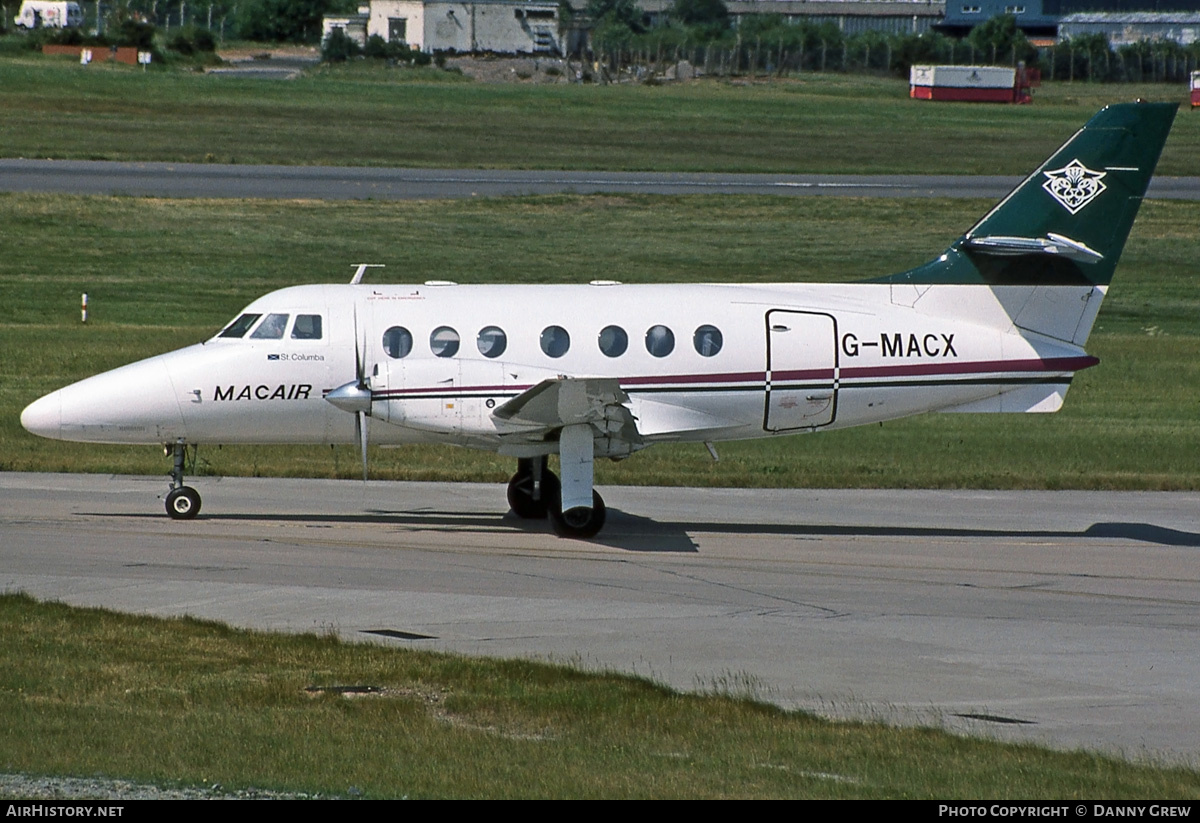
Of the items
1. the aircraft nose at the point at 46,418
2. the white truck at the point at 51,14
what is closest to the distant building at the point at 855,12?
the white truck at the point at 51,14

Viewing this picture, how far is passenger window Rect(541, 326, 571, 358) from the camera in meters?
19.3

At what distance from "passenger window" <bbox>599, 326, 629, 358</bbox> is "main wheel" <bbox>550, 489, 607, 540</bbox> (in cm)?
173

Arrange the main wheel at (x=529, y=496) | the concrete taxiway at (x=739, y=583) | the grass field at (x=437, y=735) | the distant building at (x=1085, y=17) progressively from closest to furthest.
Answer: the grass field at (x=437, y=735), the concrete taxiway at (x=739, y=583), the main wheel at (x=529, y=496), the distant building at (x=1085, y=17)

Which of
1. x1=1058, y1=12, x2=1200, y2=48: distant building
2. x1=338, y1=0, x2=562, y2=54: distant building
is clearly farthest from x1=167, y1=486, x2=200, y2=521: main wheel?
x1=1058, y1=12, x2=1200, y2=48: distant building

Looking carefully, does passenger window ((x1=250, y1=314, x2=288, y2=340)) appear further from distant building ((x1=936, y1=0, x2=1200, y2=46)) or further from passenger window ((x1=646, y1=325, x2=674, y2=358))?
distant building ((x1=936, y1=0, x2=1200, y2=46))

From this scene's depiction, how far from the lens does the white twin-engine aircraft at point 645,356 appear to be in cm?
1897

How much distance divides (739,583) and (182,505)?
23.9 feet

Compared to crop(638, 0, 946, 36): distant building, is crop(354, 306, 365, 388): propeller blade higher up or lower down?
Answer: lower down

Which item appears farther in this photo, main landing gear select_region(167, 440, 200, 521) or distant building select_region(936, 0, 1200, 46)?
distant building select_region(936, 0, 1200, 46)

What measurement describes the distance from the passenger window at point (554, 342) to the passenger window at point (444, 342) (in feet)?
3.48

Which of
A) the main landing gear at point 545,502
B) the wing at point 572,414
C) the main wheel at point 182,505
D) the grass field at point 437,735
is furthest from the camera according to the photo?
the main wheel at point 182,505

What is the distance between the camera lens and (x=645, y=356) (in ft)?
63.8

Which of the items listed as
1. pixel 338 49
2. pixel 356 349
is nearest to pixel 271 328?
pixel 356 349

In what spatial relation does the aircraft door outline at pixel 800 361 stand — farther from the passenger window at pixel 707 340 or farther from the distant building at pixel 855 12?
the distant building at pixel 855 12
